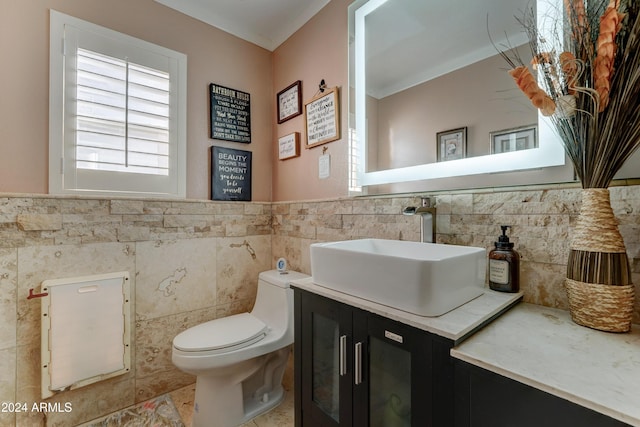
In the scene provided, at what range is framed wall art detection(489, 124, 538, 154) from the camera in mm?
1004

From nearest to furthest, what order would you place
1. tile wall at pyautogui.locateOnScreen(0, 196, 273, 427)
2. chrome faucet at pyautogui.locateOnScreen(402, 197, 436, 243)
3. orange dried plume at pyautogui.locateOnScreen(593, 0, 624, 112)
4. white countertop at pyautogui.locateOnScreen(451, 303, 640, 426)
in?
white countertop at pyautogui.locateOnScreen(451, 303, 640, 426) → orange dried plume at pyautogui.locateOnScreen(593, 0, 624, 112) → chrome faucet at pyautogui.locateOnScreen(402, 197, 436, 243) → tile wall at pyautogui.locateOnScreen(0, 196, 273, 427)

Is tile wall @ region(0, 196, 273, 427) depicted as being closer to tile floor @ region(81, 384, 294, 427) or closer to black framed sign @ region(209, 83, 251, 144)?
tile floor @ region(81, 384, 294, 427)

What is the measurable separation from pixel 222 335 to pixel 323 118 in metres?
1.41

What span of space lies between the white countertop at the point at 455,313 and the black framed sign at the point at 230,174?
1259 millimetres

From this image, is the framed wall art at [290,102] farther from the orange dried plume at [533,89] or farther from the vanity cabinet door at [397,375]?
the vanity cabinet door at [397,375]

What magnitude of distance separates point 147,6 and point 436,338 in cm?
234

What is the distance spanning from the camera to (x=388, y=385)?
2.72 feet

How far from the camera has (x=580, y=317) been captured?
0.76 meters

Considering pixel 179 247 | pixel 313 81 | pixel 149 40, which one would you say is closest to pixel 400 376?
pixel 179 247

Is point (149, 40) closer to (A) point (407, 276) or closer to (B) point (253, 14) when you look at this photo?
(B) point (253, 14)

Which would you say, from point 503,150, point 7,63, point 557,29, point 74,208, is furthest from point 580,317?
point 7,63

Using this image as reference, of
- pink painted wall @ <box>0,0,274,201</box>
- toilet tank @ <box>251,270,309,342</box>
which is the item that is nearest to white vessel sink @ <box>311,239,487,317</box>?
toilet tank @ <box>251,270,309,342</box>

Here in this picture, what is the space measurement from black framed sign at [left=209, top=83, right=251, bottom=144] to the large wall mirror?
881 millimetres

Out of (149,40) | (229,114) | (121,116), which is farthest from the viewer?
(229,114)
